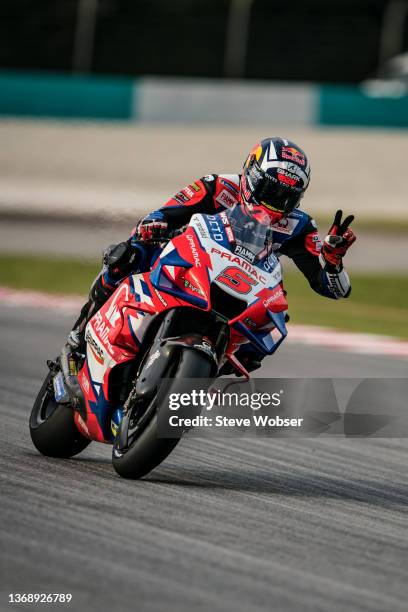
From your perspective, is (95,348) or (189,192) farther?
(189,192)

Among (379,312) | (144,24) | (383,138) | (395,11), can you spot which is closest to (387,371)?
(379,312)

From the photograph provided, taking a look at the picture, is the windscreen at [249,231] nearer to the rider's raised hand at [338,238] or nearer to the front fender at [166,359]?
the rider's raised hand at [338,238]

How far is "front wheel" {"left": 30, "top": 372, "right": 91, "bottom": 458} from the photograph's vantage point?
19.4 ft

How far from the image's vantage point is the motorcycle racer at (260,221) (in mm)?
5535

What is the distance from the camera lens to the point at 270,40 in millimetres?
26672

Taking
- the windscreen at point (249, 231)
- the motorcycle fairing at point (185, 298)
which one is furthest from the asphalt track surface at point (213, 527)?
the windscreen at point (249, 231)

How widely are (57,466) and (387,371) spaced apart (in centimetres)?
485

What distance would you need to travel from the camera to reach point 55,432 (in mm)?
5930

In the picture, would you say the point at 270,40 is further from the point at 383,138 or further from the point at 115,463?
the point at 115,463

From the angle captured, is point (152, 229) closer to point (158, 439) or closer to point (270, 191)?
point (270, 191)

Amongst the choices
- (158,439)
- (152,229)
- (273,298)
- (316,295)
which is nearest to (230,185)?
(152,229)

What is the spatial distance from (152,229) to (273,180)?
1.95ft

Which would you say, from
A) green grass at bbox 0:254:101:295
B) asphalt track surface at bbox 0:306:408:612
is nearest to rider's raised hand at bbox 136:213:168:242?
asphalt track surface at bbox 0:306:408:612

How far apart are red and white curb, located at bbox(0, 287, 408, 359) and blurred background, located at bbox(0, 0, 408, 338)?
8.07m
